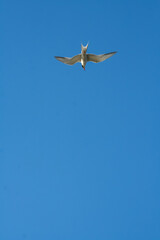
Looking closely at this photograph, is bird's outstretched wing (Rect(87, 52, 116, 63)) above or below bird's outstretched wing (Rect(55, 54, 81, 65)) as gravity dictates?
below

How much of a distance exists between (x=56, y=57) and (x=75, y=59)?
2.94 ft

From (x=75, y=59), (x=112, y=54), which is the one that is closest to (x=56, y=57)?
(x=75, y=59)

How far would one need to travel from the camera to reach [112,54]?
64.1 feet

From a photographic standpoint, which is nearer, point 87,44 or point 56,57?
point 87,44

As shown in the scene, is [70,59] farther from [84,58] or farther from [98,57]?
[98,57]

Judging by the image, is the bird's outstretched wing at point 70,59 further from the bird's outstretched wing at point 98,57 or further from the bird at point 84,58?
the bird's outstretched wing at point 98,57

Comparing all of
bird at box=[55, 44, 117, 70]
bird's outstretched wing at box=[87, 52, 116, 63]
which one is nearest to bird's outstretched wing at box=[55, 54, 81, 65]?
bird at box=[55, 44, 117, 70]

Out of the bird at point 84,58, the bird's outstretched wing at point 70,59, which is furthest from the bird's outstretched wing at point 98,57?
the bird's outstretched wing at point 70,59

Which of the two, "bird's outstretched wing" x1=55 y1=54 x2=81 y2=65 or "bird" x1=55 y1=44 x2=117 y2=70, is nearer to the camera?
"bird" x1=55 y1=44 x2=117 y2=70

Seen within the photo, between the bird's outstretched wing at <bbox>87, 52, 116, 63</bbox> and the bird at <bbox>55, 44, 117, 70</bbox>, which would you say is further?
the bird's outstretched wing at <bbox>87, 52, 116, 63</bbox>

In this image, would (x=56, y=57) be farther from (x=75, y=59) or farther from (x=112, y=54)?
(x=112, y=54)

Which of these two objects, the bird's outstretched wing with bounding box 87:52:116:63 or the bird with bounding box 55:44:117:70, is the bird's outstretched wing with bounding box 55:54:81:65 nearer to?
the bird with bounding box 55:44:117:70

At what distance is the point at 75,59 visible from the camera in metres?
19.8

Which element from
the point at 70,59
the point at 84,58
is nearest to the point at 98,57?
the point at 84,58
